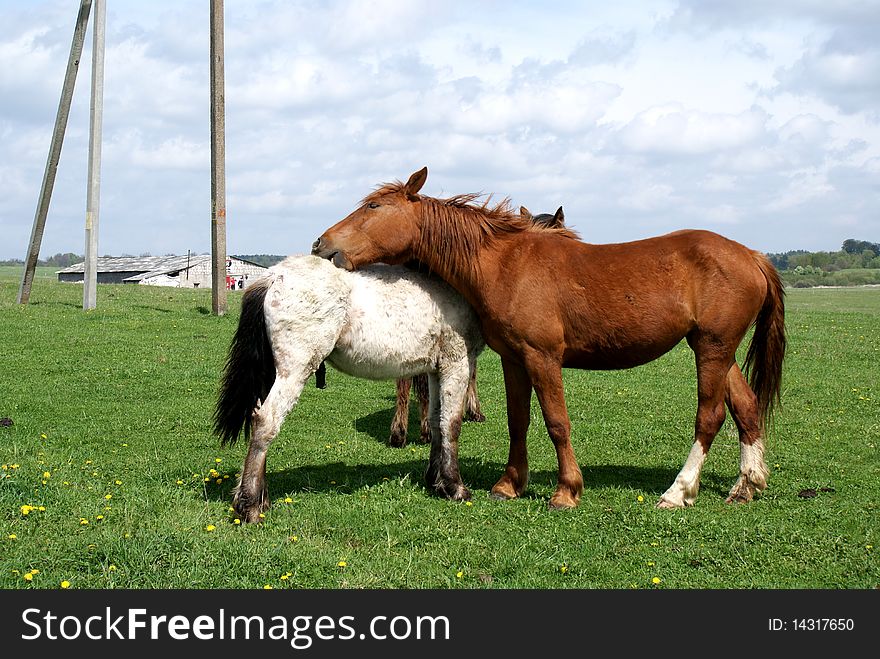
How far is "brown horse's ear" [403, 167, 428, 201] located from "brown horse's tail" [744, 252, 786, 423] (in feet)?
9.57

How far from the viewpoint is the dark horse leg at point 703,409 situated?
6.67 metres

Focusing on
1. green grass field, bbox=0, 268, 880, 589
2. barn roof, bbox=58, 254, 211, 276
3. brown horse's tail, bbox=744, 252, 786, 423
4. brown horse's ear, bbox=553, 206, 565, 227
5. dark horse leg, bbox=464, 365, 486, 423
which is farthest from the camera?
barn roof, bbox=58, 254, 211, 276

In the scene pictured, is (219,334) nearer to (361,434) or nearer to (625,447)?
(361,434)

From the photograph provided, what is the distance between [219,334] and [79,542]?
1172 cm

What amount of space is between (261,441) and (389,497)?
1.28 metres

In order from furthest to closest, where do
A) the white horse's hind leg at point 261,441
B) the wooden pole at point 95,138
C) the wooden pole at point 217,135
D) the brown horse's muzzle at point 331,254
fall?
the wooden pole at point 95,138 → the wooden pole at point 217,135 → the brown horse's muzzle at point 331,254 → the white horse's hind leg at point 261,441

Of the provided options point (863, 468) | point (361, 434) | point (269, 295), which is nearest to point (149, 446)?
point (361, 434)

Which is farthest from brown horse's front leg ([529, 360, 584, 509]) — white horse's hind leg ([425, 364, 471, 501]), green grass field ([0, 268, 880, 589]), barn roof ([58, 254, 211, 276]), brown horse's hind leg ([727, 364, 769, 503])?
barn roof ([58, 254, 211, 276])

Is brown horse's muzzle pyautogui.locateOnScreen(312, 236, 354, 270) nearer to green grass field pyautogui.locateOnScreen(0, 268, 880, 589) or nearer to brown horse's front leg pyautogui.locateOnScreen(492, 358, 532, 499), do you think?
brown horse's front leg pyautogui.locateOnScreen(492, 358, 532, 499)

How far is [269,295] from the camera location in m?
6.38

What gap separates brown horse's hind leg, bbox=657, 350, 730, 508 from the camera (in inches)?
264

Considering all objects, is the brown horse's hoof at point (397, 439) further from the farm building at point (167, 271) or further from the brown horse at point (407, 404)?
the farm building at point (167, 271)

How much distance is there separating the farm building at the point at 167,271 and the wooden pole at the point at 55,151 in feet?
95.6

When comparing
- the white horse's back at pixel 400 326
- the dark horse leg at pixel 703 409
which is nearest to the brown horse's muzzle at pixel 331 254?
the white horse's back at pixel 400 326
